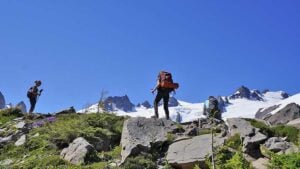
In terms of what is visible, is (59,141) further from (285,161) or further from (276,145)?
(285,161)

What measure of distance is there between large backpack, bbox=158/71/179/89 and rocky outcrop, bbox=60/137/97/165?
545cm

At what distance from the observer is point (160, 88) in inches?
958

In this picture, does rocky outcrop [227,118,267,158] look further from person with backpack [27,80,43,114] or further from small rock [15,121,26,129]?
person with backpack [27,80,43,114]

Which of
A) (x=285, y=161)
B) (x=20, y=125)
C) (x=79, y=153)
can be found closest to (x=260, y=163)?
(x=285, y=161)

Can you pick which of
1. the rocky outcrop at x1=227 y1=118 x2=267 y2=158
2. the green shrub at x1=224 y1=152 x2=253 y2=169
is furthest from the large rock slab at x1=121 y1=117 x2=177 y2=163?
the green shrub at x1=224 y1=152 x2=253 y2=169

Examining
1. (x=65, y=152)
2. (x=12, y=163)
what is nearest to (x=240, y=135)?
(x=65, y=152)

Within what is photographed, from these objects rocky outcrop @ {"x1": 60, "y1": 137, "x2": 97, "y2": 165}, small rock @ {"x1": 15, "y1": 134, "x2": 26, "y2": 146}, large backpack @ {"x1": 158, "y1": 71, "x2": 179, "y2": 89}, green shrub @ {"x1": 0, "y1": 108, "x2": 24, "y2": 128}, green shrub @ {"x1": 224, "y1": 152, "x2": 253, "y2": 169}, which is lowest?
green shrub @ {"x1": 224, "y1": 152, "x2": 253, "y2": 169}

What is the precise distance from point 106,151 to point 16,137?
486 cm

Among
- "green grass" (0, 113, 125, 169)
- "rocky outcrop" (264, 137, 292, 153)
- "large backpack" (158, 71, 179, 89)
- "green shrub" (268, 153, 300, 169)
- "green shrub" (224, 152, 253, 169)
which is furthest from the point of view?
"large backpack" (158, 71, 179, 89)

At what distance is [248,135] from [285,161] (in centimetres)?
490

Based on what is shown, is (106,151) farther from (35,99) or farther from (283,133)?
(35,99)

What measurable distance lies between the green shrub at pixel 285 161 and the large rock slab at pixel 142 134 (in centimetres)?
573

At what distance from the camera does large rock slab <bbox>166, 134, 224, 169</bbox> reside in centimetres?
1734

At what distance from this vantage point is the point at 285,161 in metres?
13.6
